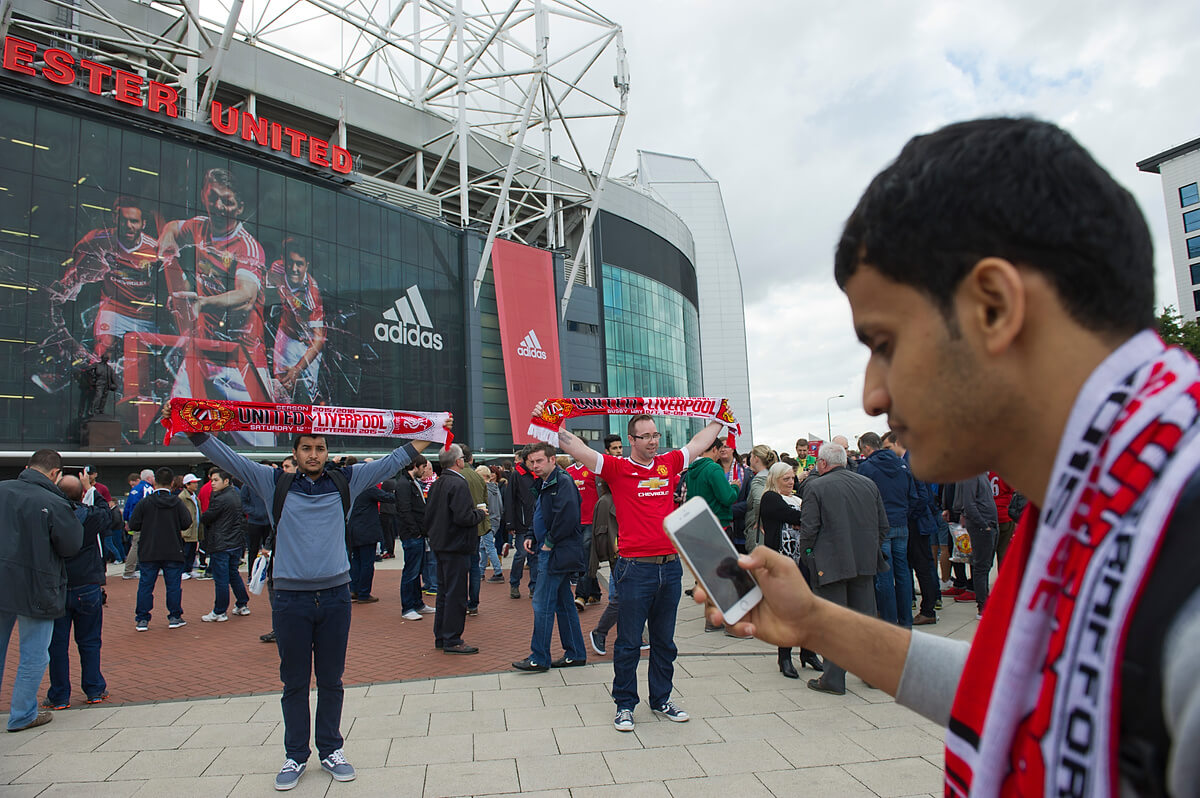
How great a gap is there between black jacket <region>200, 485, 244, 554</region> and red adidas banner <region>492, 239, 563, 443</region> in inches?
1065

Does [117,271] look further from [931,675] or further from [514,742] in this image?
[931,675]

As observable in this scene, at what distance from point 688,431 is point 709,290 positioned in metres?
28.9

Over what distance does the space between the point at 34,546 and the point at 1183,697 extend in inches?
281

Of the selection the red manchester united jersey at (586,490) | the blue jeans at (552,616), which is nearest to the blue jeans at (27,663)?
the blue jeans at (552,616)

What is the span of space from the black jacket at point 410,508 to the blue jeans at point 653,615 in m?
5.19

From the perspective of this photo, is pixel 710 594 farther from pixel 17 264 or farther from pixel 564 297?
pixel 564 297

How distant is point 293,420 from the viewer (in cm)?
490

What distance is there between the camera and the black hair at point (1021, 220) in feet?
2.50

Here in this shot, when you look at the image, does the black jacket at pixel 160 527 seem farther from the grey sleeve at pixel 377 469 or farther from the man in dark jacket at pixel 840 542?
the man in dark jacket at pixel 840 542

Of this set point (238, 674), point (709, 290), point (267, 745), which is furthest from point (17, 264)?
point (709, 290)

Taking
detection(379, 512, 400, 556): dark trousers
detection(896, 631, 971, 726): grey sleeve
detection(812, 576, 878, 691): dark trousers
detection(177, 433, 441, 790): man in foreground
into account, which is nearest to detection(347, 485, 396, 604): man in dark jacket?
detection(379, 512, 400, 556): dark trousers

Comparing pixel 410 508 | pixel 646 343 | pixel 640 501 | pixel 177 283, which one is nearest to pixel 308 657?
pixel 640 501

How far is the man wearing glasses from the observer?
5.32 metres

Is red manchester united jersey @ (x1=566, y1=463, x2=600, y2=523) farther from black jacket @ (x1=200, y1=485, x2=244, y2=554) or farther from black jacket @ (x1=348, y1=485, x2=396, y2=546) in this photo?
black jacket @ (x1=200, y1=485, x2=244, y2=554)
